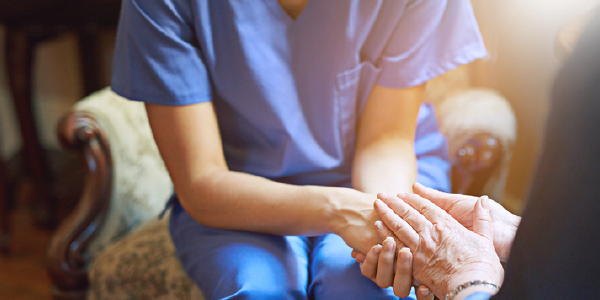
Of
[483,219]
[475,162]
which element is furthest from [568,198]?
[475,162]

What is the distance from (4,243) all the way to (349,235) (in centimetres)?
150

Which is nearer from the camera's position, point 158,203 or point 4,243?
point 158,203

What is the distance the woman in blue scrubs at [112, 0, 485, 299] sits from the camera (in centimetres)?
62

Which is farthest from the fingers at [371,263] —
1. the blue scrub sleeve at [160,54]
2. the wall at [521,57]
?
the wall at [521,57]

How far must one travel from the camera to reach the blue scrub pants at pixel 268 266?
1.93 ft

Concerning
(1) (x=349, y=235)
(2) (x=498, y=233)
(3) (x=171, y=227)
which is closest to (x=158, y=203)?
(3) (x=171, y=227)

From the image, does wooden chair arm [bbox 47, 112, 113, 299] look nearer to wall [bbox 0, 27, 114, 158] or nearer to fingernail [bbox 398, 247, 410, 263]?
fingernail [bbox 398, 247, 410, 263]

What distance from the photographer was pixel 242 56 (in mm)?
664

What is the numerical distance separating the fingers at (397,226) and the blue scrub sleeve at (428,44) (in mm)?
229

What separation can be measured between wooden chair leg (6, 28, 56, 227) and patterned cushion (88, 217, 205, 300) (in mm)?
904

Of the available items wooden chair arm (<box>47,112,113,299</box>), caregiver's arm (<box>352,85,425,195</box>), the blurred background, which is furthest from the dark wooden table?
caregiver's arm (<box>352,85,425,195</box>)

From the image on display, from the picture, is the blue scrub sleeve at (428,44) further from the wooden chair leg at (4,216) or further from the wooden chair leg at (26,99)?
the wooden chair leg at (4,216)

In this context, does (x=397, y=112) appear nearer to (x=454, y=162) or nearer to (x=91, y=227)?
(x=454, y=162)

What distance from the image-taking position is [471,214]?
556 millimetres
